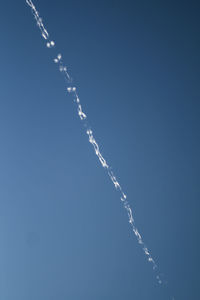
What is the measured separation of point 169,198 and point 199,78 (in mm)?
854

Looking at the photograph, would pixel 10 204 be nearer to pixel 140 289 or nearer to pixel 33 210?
pixel 33 210

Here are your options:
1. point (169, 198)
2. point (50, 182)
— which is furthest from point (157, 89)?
point (50, 182)

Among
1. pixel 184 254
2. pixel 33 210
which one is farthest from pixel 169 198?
pixel 33 210

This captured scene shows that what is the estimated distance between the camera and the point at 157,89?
1891 mm

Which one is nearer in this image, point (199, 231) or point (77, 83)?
point (77, 83)

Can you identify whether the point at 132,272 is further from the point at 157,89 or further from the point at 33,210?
the point at 157,89

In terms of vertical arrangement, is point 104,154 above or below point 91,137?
below

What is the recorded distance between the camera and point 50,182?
191cm

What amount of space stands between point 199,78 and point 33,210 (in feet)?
4.78

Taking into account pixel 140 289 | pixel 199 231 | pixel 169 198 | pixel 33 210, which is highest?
pixel 33 210

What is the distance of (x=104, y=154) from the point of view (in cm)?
190

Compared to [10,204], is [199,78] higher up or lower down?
higher up

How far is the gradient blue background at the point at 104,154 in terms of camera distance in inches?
71.6

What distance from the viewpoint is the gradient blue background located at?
1.82 metres
